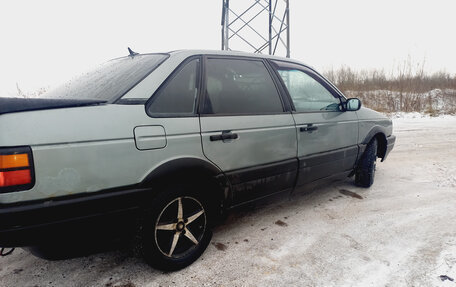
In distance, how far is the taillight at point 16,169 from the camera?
4.51 ft

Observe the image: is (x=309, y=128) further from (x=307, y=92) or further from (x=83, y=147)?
(x=83, y=147)

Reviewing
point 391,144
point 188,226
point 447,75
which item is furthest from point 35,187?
point 447,75

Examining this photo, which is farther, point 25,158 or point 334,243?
point 334,243

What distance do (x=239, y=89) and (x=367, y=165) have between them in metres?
2.32

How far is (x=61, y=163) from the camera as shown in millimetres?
1484

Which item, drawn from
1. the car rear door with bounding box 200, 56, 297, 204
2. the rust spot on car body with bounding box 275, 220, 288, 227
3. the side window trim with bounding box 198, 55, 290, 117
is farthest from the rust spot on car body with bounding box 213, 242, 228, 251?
the side window trim with bounding box 198, 55, 290, 117

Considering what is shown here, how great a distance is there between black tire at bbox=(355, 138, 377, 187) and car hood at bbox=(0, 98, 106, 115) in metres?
3.37

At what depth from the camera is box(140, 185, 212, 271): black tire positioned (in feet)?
6.16

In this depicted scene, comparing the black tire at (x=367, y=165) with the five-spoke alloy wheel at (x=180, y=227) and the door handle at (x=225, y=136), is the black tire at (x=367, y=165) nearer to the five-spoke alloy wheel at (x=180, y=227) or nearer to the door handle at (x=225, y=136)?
the door handle at (x=225, y=136)

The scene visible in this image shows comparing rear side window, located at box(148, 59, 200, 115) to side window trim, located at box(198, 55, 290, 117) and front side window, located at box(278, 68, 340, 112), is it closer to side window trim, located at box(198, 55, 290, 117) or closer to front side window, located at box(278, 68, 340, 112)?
side window trim, located at box(198, 55, 290, 117)

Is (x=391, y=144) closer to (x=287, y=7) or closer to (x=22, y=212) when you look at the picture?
(x=22, y=212)

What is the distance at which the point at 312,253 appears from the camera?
2.29m

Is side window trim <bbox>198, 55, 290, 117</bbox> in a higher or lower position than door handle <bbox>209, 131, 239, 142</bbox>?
higher

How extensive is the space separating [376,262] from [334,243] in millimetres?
365
